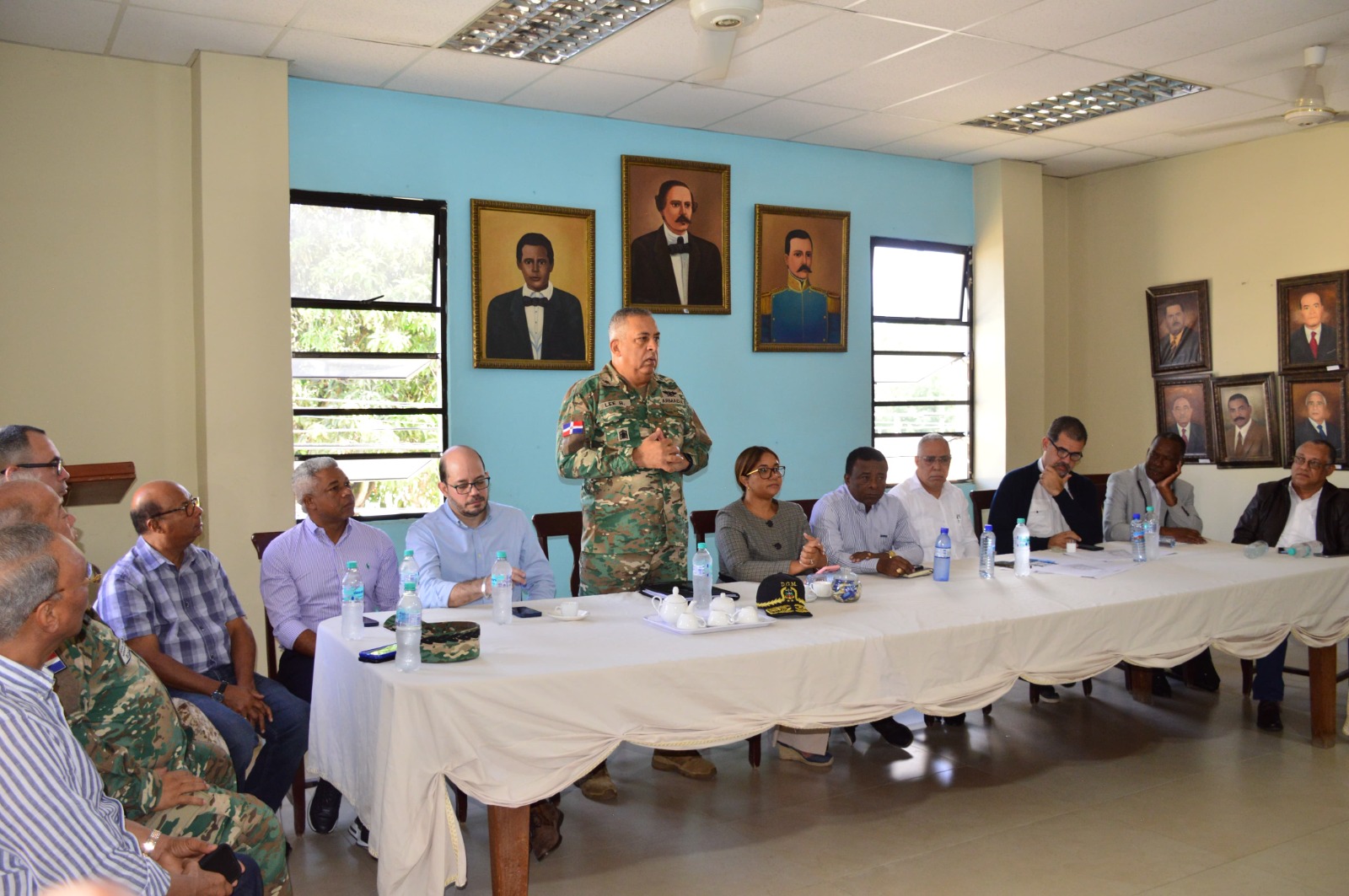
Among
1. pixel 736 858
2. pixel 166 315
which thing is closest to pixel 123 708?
pixel 736 858

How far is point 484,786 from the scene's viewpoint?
260cm

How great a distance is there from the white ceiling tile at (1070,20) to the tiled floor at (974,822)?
3.10 metres

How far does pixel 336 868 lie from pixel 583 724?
3.77 ft

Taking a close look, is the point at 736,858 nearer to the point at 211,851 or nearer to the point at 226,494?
the point at 211,851

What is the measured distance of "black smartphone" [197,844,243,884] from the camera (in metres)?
2.15

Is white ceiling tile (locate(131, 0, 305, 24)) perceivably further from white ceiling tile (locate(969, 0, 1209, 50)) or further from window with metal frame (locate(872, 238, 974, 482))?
window with metal frame (locate(872, 238, 974, 482))

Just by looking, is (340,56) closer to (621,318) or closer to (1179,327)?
(621,318)

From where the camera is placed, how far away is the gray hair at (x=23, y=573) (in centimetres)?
179

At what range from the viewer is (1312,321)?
6609 mm

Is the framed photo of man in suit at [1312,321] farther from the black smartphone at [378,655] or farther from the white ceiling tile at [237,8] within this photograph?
the black smartphone at [378,655]

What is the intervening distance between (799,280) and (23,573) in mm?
5462

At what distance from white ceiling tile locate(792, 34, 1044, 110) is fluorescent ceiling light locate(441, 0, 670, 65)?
4.46 ft

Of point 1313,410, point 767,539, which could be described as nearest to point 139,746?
point 767,539

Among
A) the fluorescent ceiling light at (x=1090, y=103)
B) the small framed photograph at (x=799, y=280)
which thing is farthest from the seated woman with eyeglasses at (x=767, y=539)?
the fluorescent ceiling light at (x=1090, y=103)
